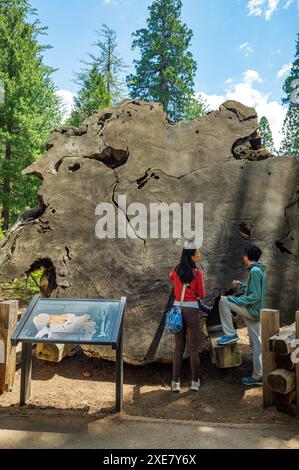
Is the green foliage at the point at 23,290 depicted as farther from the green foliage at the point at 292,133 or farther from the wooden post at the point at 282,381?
the green foliage at the point at 292,133

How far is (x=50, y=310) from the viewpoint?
12.3 feet

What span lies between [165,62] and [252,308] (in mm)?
19856

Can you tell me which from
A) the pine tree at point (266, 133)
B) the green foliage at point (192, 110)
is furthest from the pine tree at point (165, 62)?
the pine tree at point (266, 133)

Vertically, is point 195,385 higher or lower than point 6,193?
lower

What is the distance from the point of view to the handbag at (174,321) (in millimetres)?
4109

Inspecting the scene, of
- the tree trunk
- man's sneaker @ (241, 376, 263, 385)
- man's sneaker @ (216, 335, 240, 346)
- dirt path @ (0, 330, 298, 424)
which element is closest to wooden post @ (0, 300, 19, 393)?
dirt path @ (0, 330, 298, 424)

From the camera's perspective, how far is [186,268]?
13.9 feet

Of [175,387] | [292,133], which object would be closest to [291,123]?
[292,133]

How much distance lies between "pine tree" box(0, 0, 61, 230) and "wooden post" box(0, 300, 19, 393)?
28.1 ft

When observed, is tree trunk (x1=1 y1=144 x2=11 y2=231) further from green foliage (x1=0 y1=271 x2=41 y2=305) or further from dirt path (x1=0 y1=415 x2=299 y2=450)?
dirt path (x1=0 y1=415 x2=299 y2=450)

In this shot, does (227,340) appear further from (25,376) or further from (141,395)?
(25,376)

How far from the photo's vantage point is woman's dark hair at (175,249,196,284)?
4.20 meters
